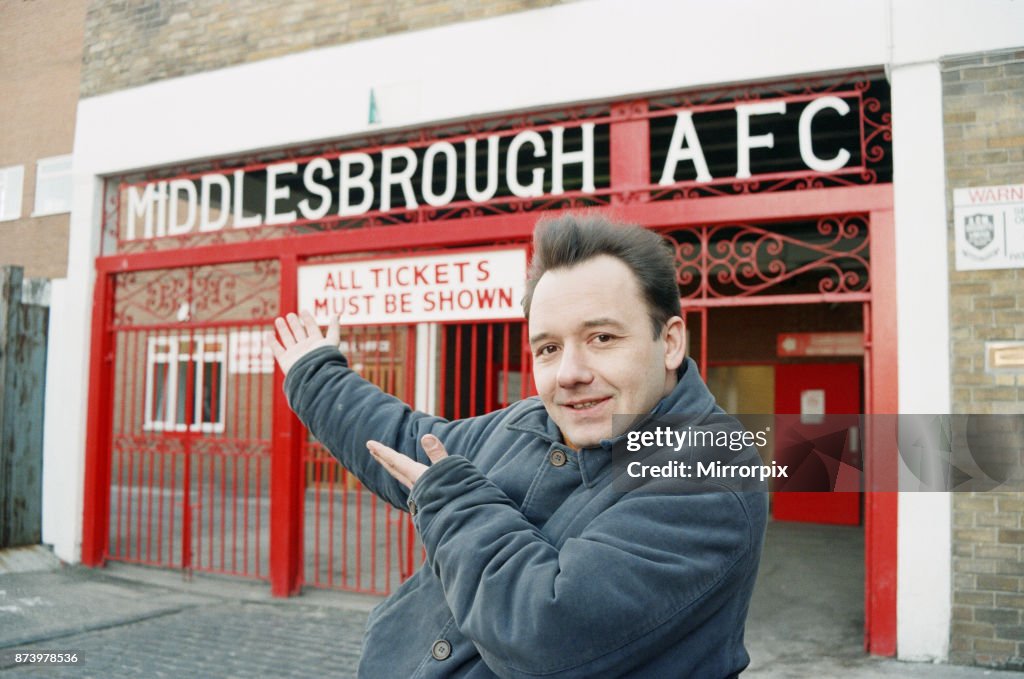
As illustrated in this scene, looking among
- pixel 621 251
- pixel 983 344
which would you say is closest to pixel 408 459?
pixel 621 251

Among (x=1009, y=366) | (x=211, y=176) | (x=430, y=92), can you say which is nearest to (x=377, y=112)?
(x=430, y=92)

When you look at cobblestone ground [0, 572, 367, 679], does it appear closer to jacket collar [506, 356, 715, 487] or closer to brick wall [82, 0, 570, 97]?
jacket collar [506, 356, 715, 487]

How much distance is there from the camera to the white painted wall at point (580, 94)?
462cm

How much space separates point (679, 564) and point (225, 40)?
7212 mm

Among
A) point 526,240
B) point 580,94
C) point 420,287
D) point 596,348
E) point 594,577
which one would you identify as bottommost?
point 594,577

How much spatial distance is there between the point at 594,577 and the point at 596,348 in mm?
431

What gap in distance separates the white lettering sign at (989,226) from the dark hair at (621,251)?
3926 mm

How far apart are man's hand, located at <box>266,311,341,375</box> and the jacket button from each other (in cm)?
76

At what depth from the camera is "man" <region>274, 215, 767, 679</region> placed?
1.17 metres

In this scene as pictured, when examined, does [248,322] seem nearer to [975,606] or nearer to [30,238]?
[30,238]

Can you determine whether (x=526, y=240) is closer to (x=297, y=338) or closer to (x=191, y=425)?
(x=297, y=338)

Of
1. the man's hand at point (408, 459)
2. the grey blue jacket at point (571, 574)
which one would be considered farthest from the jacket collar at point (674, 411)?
the man's hand at point (408, 459)

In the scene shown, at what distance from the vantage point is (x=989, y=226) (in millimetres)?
4551

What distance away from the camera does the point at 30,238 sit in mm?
7207
